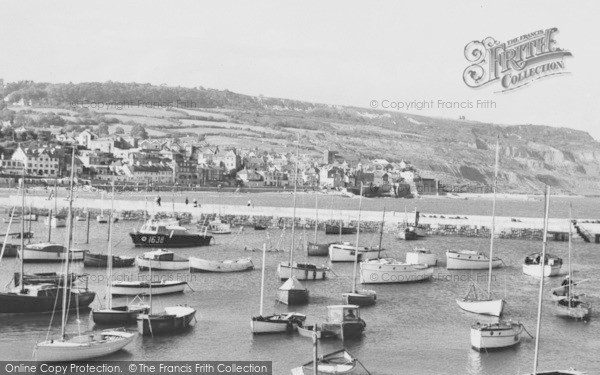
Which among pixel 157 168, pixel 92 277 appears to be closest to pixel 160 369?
pixel 92 277

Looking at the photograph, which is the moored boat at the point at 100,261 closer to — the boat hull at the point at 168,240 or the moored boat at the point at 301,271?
the moored boat at the point at 301,271

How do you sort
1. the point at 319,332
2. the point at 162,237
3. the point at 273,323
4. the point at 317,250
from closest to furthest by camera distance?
the point at 319,332 < the point at 273,323 < the point at 317,250 < the point at 162,237

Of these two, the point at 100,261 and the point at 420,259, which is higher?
the point at 420,259

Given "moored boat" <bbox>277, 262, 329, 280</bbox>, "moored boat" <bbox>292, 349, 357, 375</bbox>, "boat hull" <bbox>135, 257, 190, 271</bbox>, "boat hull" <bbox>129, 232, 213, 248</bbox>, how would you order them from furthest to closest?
"boat hull" <bbox>129, 232, 213, 248</bbox> < "boat hull" <bbox>135, 257, 190, 271</bbox> < "moored boat" <bbox>277, 262, 329, 280</bbox> < "moored boat" <bbox>292, 349, 357, 375</bbox>

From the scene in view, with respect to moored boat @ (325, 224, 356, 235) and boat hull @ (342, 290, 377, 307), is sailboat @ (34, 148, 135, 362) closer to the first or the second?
boat hull @ (342, 290, 377, 307)

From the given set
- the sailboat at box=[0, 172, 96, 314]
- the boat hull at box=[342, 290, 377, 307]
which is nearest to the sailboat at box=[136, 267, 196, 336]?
the sailboat at box=[0, 172, 96, 314]

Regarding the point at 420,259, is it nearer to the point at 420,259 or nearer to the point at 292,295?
the point at 420,259

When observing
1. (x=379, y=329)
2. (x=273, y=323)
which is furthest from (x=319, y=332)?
(x=379, y=329)

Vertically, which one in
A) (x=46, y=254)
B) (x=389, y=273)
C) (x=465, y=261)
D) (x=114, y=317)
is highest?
(x=465, y=261)

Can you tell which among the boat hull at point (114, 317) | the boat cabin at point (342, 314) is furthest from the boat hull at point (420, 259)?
the boat hull at point (114, 317)
